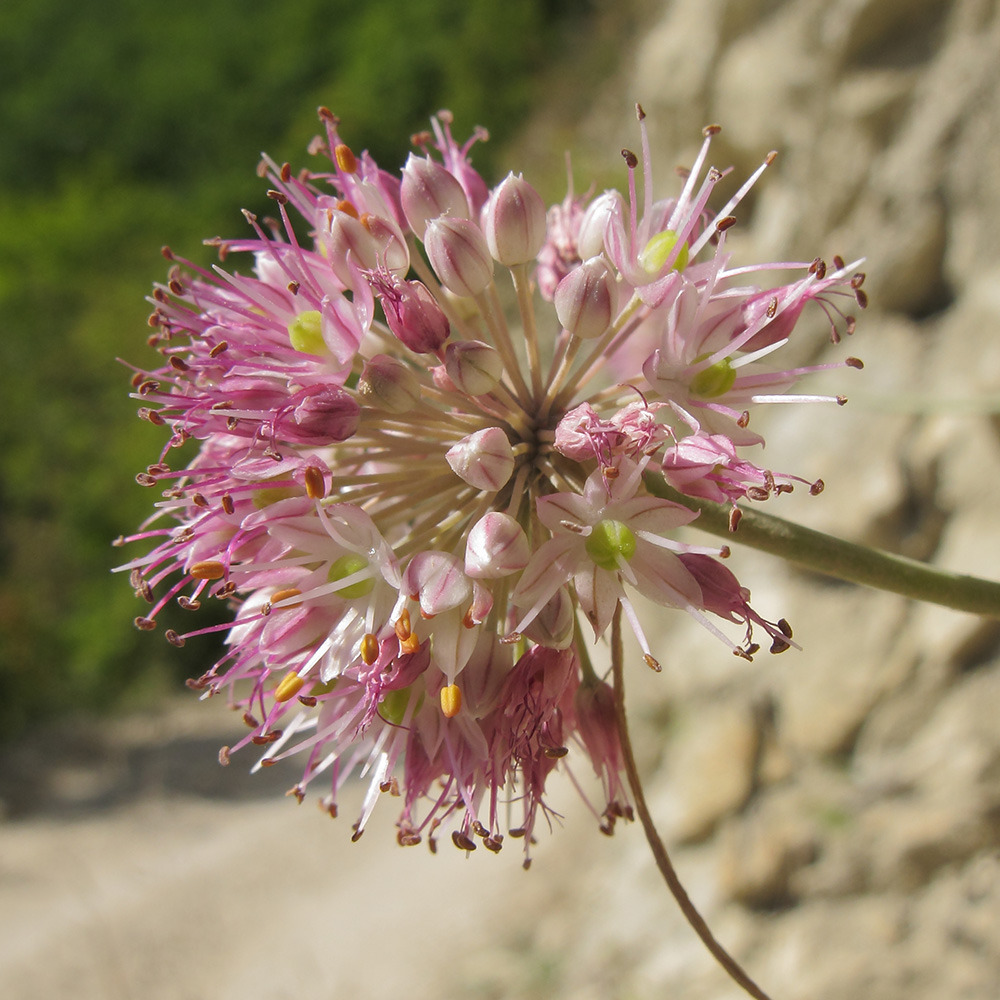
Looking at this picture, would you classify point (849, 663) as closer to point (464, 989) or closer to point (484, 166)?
point (464, 989)

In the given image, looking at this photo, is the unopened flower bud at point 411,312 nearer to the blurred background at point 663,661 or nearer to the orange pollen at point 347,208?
the orange pollen at point 347,208

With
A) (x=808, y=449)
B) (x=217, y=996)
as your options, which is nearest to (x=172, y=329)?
(x=808, y=449)

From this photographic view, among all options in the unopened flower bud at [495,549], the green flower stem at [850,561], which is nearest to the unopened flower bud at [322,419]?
the unopened flower bud at [495,549]

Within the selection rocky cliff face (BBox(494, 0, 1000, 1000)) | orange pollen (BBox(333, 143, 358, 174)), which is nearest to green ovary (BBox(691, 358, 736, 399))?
orange pollen (BBox(333, 143, 358, 174))

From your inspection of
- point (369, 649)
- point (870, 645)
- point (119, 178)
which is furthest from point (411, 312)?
point (119, 178)

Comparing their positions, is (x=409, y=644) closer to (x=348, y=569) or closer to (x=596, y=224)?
(x=348, y=569)

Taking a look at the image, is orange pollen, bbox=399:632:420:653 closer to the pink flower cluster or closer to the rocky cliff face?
the pink flower cluster

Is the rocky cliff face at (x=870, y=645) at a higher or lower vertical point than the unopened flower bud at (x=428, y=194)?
lower
